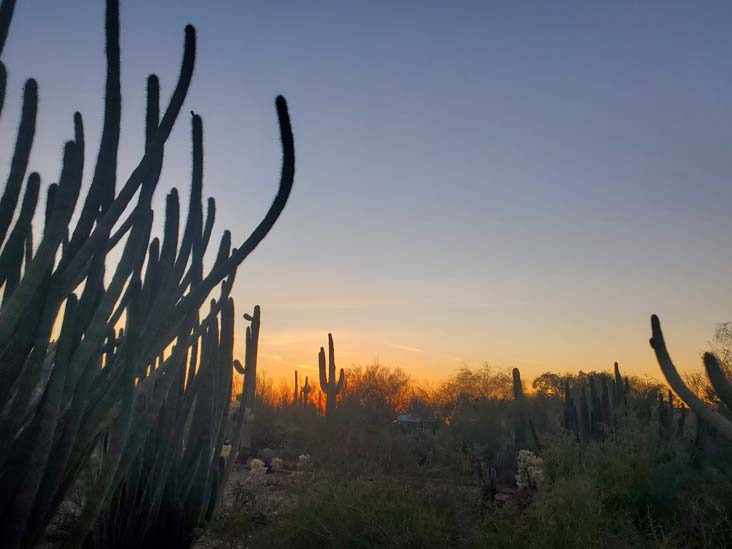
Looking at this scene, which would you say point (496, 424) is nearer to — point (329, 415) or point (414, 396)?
point (329, 415)

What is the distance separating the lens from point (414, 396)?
123ft

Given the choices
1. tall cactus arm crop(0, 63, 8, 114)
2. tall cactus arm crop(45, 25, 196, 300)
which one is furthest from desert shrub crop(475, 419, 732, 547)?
tall cactus arm crop(0, 63, 8, 114)

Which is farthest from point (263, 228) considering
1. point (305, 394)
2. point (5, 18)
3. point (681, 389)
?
point (305, 394)

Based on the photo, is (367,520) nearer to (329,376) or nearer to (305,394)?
(329,376)

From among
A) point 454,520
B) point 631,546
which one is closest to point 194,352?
point 454,520

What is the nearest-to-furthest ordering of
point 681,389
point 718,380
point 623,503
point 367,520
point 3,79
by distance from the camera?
1. point 3,79
2. point 367,520
3. point 681,389
4. point 718,380
5. point 623,503

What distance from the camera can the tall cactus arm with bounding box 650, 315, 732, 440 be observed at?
7336 mm

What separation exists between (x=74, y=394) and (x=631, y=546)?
5002 mm

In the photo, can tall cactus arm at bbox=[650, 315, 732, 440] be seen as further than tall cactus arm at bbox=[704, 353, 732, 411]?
No

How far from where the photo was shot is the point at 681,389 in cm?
780

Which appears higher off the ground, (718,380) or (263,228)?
(263,228)

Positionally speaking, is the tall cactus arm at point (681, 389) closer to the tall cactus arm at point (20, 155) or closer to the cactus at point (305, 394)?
the tall cactus arm at point (20, 155)

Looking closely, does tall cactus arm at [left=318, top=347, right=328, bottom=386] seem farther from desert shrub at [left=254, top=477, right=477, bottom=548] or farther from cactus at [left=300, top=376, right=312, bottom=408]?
desert shrub at [left=254, top=477, right=477, bottom=548]

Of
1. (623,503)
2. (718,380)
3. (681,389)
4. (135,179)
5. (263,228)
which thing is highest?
(135,179)
